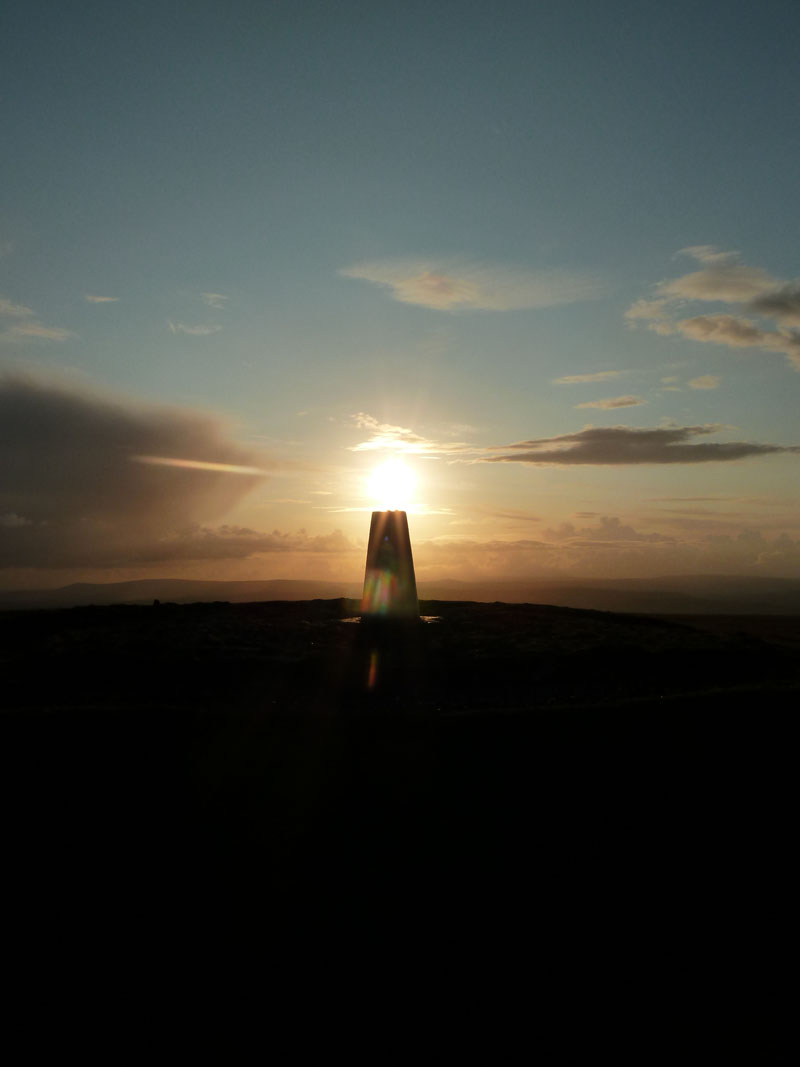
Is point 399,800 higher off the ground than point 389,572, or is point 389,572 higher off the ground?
point 389,572

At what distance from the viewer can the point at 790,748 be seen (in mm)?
9016

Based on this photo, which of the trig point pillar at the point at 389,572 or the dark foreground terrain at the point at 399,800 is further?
the trig point pillar at the point at 389,572

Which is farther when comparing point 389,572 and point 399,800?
point 389,572

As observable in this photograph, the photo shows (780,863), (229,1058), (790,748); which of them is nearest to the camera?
(229,1058)

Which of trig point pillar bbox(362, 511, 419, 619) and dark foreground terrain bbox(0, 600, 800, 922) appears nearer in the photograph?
dark foreground terrain bbox(0, 600, 800, 922)

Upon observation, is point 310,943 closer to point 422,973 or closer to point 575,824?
point 422,973

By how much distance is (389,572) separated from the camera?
21.4 meters

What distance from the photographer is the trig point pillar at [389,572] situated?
2119 centimetres

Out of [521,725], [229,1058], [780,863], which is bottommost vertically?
[229,1058]

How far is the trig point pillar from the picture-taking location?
69.5 feet

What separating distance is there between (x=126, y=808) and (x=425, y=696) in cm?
898

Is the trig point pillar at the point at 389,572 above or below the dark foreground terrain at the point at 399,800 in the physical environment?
above

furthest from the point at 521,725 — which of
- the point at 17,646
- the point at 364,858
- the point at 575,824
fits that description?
the point at 17,646

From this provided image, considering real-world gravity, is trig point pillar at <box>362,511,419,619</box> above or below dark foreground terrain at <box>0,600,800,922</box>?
above
